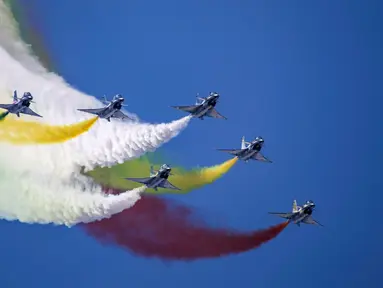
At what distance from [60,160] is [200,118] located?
21.5 feet

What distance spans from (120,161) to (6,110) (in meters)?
5.50

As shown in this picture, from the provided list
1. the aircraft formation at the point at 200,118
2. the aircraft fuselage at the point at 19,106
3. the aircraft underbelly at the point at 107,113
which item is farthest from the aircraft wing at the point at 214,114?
the aircraft fuselage at the point at 19,106

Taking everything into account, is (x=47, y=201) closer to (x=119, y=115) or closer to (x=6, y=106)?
(x=6, y=106)

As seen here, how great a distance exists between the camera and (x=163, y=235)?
46.2 metres

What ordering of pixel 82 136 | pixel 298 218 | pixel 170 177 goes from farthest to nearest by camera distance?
pixel 298 218
pixel 170 177
pixel 82 136

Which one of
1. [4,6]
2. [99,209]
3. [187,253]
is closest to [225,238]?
[187,253]

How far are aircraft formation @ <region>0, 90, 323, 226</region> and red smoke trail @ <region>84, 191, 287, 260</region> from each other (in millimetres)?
1969

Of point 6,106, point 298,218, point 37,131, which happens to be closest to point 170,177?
point 298,218

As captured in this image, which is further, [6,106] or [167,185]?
[167,185]

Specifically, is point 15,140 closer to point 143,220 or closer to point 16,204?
point 16,204

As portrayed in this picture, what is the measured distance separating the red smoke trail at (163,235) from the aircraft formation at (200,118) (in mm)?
1969

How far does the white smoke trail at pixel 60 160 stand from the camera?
4453 cm

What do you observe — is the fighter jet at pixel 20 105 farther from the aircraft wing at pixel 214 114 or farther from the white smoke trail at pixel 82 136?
the aircraft wing at pixel 214 114

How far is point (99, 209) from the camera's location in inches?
1774
